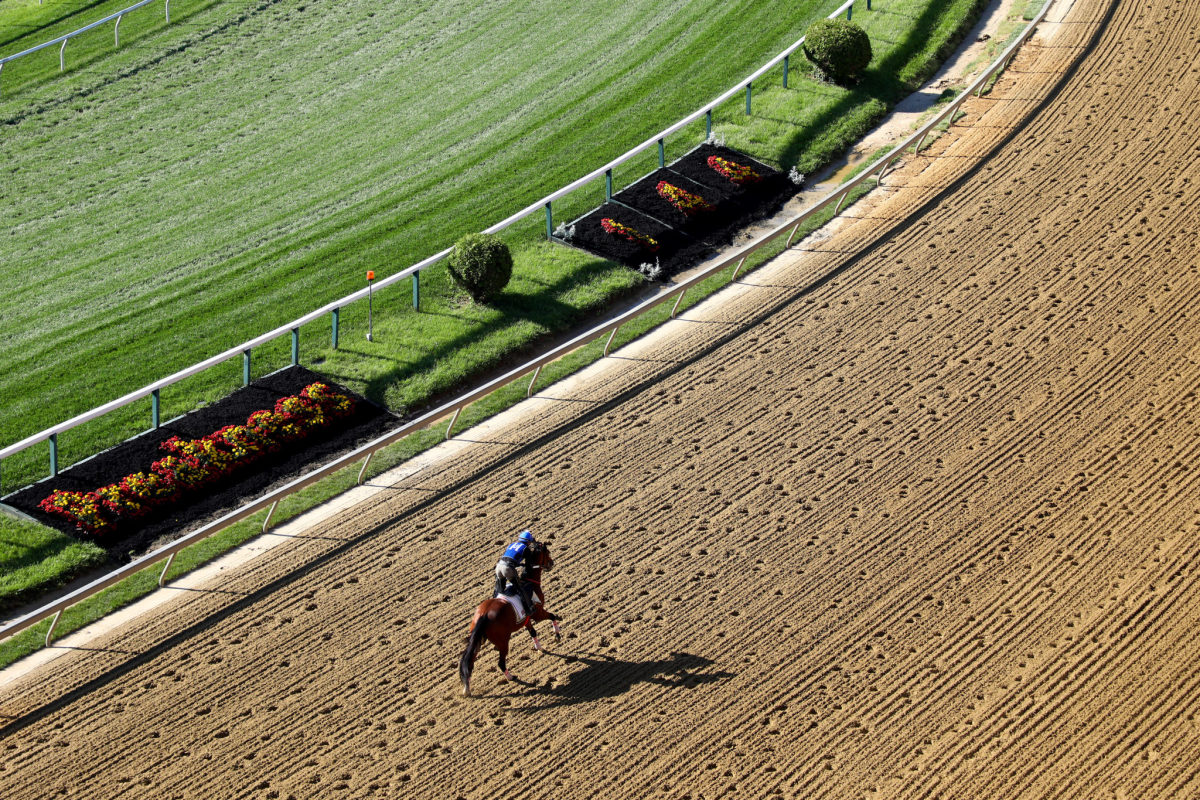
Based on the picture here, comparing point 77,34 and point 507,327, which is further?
point 77,34

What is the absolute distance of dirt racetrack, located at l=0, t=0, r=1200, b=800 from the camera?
10172 mm

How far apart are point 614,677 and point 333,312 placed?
22.2 feet

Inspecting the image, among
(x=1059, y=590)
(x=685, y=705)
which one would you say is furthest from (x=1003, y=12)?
(x=685, y=705)

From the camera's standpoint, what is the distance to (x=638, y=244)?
17188 mm

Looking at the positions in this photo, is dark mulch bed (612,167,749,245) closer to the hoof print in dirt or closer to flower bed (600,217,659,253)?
the hoof print in dirt

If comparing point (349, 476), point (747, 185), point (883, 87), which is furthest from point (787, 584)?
point (883, 87)

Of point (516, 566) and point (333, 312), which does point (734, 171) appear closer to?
point (333, 312)

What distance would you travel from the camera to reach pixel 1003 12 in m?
23.0

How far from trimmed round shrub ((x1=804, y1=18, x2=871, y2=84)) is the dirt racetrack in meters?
4.48

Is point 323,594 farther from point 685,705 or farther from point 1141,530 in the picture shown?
point 1141,530

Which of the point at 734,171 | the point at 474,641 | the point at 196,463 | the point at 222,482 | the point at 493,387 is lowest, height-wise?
the point at 474,641

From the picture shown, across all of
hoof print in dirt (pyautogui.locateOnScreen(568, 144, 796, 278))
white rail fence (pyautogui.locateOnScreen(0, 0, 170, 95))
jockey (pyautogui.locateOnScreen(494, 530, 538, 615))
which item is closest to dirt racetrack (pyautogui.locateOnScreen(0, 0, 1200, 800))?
jockey (pyautogui.locateOnScreen(494, 530, 538, 615))

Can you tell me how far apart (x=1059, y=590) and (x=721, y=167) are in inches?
363

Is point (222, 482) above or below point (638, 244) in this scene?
below
